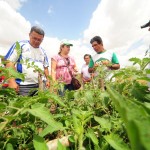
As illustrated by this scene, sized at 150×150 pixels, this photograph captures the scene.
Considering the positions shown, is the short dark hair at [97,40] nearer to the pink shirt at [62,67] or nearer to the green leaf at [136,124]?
the pink shirt at [62,67]

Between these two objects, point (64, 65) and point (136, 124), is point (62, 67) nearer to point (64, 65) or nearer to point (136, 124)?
point (64, 65)

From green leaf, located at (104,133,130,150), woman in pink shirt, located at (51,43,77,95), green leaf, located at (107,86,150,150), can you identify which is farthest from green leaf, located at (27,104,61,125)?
woman in pink shirt, located at (51,43,77,95)

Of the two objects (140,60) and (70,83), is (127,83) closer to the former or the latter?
(140,60)

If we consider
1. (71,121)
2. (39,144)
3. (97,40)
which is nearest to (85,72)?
(97,40)

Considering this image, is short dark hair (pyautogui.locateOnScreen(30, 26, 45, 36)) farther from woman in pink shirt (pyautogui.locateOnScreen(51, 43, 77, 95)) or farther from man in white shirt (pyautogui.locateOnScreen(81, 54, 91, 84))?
man in white shirt (pyautogui.locateOnScreen(81, 54, 91, 84))

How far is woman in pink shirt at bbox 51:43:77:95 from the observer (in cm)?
490

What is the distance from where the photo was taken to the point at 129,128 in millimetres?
228

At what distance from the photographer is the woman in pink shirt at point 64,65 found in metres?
4.90

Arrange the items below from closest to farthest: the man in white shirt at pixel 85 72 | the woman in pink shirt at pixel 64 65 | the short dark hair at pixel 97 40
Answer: the short dark hair at pixel 97 40 → the woman in pink shirt at pixel 64 65 → the man in white shirt at pixel 85 72

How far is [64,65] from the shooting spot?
198 inches

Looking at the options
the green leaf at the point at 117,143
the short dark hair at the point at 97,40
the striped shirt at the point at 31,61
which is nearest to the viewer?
the green leaf at the point at 117,143

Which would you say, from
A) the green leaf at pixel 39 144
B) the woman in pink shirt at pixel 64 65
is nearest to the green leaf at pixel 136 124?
the green leaf at pixel 39 144

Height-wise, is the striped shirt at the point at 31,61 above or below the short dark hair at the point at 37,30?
below

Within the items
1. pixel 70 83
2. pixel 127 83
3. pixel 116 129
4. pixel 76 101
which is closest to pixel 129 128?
pixel 116 129
